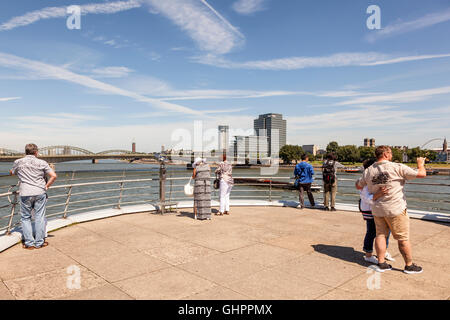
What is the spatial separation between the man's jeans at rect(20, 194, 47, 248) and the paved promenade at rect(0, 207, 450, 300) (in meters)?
0.19

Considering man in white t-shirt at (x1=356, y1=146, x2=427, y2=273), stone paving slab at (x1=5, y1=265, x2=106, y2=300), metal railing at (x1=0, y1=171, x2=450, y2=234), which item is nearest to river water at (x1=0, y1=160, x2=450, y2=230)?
metal railing at (x1=0, y1=171, x2=450, y2=234)

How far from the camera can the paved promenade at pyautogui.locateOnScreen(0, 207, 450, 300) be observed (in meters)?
3.70

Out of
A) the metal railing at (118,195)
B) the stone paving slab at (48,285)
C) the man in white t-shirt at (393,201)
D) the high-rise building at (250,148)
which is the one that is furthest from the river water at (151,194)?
the high-rise building at (250,148)

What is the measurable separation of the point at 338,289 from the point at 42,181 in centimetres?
481

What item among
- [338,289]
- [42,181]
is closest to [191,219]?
[42,181]

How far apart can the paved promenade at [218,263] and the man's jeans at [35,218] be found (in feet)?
0.63

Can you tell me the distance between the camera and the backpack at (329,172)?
29.4 feet

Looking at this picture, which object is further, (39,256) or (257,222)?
(257,222)

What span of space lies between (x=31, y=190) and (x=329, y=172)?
7192 mm

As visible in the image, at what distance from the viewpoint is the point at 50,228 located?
6613 mm

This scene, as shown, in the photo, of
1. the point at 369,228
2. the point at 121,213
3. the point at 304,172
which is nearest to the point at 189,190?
the point at 121,213

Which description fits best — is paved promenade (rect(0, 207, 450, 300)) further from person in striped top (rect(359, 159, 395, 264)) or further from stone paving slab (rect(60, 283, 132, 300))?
person in striped top (rect(359, 159, 395, 264))

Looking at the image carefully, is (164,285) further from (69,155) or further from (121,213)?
(69,155)
